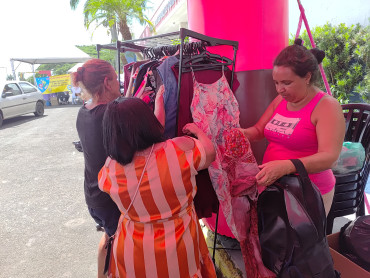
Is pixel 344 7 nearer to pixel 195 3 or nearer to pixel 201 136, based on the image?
pixel 195 3

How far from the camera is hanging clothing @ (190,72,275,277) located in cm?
162

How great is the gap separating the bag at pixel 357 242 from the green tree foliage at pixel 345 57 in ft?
9.74

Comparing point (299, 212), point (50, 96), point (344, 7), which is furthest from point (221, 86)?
point (50, 96)

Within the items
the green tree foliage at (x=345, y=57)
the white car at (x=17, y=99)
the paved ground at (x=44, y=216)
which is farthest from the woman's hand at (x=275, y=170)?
the white car at (x=17, y=99)

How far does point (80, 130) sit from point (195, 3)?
153cm

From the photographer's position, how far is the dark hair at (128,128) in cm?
120

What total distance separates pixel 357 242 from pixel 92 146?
74.2 inches

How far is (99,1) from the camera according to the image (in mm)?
13758

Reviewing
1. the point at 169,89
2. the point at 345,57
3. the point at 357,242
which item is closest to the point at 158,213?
the point at 169,89

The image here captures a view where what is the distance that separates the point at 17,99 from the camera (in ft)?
33.6

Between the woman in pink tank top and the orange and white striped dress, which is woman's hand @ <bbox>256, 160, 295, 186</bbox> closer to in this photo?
the woman in pink tank top

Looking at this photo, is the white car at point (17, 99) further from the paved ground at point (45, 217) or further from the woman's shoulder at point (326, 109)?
the woman's shoulder at point (326, 109)

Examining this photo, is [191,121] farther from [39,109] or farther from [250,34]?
[39,109]

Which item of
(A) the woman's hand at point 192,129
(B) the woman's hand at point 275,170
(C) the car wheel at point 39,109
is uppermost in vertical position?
(A) the woman's hand at point 192,129
